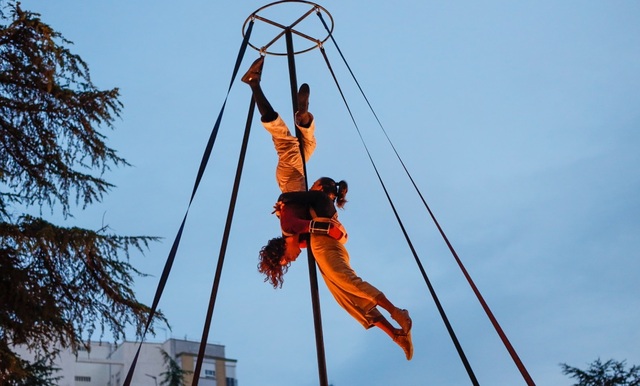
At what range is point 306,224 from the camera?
18.0 feet

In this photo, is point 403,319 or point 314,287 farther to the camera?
point 314,287

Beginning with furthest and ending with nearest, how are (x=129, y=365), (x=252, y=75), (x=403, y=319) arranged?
(x=129, y=365) → (x=252, y=75) → (x=403, y=319)

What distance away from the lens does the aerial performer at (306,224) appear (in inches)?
207

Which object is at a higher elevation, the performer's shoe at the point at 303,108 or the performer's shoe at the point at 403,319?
the performer's shoe at the point at 303,108

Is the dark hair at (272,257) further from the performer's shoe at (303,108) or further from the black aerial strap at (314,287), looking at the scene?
the performer's shoe at (303,108)

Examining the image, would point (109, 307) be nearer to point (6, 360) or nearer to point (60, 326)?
point (60, 326)

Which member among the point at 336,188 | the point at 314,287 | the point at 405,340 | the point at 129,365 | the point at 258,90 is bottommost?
the point at 405,340

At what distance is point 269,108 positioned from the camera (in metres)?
5.51

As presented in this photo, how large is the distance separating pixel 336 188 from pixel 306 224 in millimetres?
422

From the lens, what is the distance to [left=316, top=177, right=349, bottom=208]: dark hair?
5.73m

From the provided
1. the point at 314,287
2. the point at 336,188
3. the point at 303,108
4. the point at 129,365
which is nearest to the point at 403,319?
the point at 314,287

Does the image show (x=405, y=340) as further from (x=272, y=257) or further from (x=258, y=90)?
(x=258, y=90)

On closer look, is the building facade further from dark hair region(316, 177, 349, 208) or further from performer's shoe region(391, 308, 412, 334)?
performer's shoe region(391, 308, 412, 334)

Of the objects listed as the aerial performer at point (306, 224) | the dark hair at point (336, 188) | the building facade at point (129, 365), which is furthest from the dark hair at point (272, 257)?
the building facade at point (129, 365)
